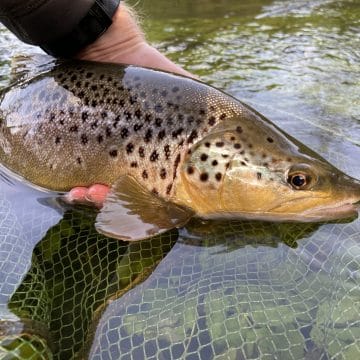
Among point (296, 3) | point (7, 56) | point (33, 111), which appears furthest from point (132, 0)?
point (33, 111)

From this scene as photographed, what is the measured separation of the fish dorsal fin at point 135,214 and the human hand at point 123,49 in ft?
3.25

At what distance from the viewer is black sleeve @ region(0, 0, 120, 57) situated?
8.87 ft

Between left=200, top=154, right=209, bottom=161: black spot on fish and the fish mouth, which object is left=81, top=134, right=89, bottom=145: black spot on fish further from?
the fish mouth

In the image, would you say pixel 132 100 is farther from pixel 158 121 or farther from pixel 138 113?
pixel 158 121

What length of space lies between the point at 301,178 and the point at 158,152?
0.78m

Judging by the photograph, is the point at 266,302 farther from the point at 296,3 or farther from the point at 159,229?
the point at 296,3

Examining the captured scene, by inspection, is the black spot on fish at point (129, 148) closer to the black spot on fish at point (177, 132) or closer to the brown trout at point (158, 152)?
the brown trout at point (158, 152)

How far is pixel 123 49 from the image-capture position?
3.30m

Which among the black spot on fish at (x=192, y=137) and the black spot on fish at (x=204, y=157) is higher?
the black spot on fish at (x=192, y=137)

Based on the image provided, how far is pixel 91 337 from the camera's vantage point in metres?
Result: 1.89

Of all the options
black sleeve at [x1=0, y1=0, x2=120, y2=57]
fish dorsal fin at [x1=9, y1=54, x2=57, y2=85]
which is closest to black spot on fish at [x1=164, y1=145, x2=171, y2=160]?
black sleeve at [x1=0, y1=0, x2=120, y2=57]

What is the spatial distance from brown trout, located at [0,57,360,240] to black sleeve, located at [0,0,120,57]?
6.3 inches

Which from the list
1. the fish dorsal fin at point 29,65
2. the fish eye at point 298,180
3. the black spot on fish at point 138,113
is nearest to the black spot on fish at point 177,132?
the black spot on fish at point 138,113

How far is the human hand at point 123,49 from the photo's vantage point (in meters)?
3.23
